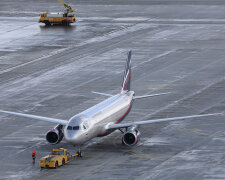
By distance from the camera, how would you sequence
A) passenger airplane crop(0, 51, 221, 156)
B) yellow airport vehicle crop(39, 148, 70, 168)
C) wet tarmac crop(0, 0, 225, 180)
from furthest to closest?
1. passenger airplane crop(0, 51, 221, 156)
2. wet tarmac crop(0, 0, 225, 180)
3. yellow airport vehicle crop(39, 148, 70, 168)

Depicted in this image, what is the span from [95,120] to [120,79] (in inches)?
1412

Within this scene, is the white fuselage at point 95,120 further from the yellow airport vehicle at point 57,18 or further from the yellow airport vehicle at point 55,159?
the yellow airport vehicle at point 57,18

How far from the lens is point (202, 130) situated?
7562 centimetres

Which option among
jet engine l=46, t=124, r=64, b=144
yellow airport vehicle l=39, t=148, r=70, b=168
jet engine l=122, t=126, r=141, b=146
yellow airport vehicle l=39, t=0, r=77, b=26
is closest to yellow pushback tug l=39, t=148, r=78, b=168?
yellow airport vehicle l=39, t=148, r=70, b=168

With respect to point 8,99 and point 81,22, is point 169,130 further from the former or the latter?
point 81,22

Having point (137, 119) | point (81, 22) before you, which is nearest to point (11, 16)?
point (81, 22)

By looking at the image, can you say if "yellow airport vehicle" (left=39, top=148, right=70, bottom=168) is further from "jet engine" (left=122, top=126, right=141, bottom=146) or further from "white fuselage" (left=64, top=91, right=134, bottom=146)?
"jet engine" (left=122, top=126, right=141, bottom=146)

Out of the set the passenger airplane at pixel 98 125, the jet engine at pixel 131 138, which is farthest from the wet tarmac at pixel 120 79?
the passenger airplane at pixel 98 125

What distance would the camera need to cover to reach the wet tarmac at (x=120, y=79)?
63781mm

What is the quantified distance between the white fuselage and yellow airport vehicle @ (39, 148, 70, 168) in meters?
1.41

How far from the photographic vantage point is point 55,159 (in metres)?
62.5

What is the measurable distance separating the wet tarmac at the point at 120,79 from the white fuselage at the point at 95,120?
1926 millimetres

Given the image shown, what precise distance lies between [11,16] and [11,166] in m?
109

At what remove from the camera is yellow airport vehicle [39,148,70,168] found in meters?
62.2
